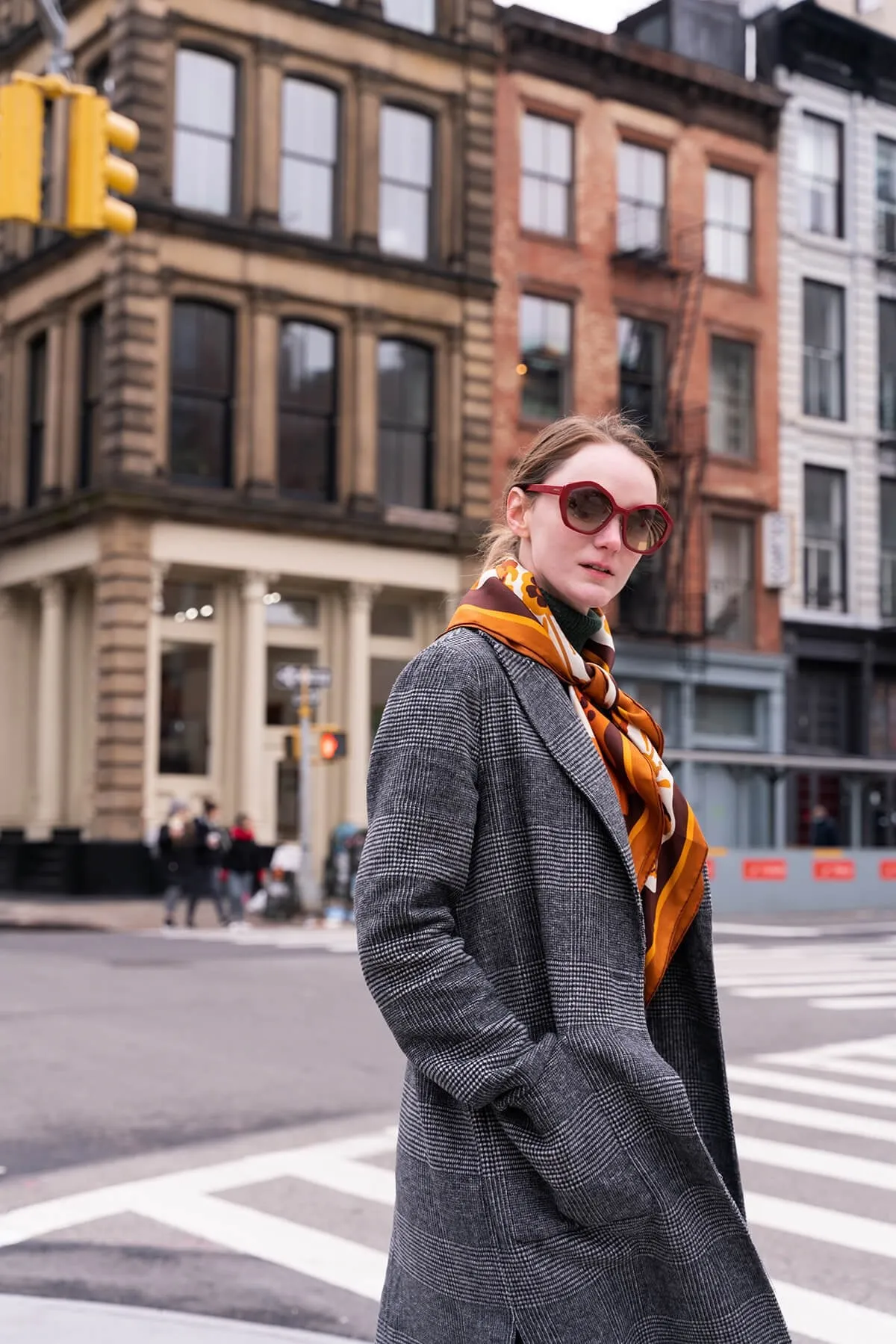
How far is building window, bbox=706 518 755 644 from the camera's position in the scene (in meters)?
34.0

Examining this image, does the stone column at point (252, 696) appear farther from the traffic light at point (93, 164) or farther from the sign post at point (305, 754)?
the traffic light at point (93, 164)

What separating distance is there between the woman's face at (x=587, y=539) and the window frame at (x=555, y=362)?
29.4 m

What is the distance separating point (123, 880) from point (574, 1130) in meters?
26.0

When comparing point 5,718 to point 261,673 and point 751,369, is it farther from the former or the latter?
point 751,369

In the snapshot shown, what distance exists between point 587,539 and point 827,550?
3403 cm

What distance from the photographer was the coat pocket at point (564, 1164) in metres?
2.22

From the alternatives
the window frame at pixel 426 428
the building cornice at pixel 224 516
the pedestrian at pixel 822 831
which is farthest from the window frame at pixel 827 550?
the window frame at pixel 426 428

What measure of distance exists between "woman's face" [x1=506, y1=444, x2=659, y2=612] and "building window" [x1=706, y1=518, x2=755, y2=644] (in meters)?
31.4

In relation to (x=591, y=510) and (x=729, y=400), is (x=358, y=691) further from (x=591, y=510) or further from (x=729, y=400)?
(x=591, y=510)

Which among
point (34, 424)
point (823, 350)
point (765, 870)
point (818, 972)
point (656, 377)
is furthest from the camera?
point (823, 350)

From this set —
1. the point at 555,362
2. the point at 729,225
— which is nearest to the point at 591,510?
the point at 555,362

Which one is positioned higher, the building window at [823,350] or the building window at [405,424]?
the building window at [823,350]

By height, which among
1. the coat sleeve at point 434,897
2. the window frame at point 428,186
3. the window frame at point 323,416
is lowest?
the coat sleeve at point 434,897

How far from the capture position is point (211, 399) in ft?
94.4
